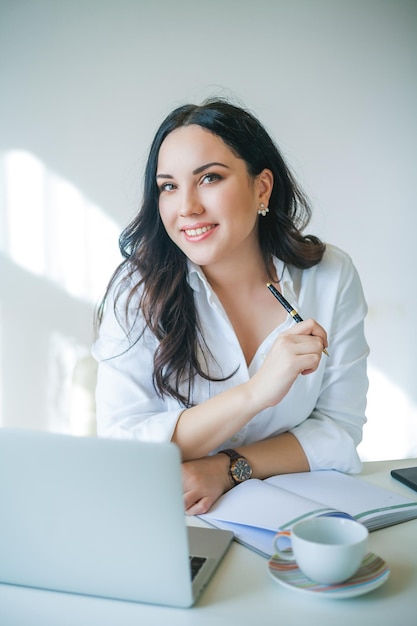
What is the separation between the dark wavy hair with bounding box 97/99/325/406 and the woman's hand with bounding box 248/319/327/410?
0.21 m

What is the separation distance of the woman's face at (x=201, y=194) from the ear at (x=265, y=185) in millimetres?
91

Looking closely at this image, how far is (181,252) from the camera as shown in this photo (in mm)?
1638

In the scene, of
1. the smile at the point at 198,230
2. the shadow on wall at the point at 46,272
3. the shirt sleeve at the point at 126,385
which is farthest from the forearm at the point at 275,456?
the shadow on wall at the point at 46,272

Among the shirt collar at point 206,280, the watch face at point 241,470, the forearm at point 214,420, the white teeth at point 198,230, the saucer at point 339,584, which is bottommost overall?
the watch face at point 241,470

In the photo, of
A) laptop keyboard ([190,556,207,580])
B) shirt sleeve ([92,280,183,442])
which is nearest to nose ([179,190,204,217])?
shirt sleeve ([92,280,183,442])

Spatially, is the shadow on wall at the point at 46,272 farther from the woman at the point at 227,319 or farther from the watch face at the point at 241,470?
the watch face at the point at 241,470

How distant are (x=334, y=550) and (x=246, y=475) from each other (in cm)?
49

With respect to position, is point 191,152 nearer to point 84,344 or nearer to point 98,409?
point 98,409

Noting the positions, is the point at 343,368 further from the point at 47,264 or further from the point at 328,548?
the point at 47,264

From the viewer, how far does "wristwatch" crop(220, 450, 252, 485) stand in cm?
128

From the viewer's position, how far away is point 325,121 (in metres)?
2.93

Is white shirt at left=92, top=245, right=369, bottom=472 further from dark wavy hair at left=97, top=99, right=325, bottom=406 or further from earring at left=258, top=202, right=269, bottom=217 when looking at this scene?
earring at left=258, top=202, right=269, bottom=217

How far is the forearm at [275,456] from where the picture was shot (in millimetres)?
1329

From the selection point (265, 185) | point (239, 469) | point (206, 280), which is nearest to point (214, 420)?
point (239, 469)
